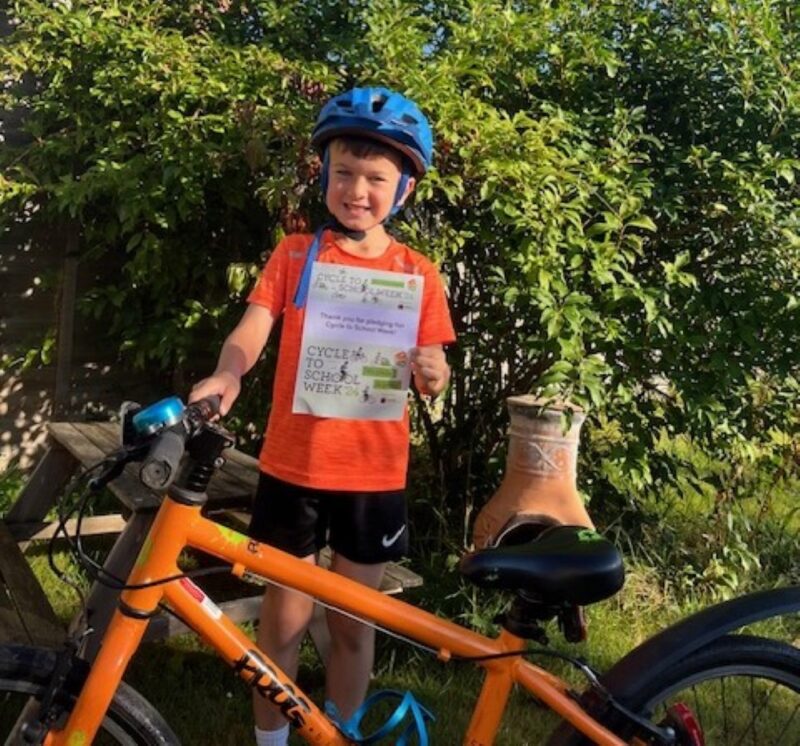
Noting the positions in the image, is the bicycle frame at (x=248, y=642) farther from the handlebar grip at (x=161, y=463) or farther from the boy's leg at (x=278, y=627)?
the boy's leg at (x=278, y=627)

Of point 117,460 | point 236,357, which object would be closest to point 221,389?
point 236,357

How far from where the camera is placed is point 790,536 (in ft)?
15.0

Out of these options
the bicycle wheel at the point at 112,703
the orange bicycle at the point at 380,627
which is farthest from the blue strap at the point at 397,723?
the bicycle wheel at the point at 112,703

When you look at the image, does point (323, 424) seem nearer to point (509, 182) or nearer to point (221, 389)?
point (221, 389)

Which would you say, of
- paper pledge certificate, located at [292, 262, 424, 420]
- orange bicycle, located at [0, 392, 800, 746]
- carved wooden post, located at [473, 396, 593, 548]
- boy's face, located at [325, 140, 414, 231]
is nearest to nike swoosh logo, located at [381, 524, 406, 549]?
paper pledge certificate, located at [292, 262, 424, 420]

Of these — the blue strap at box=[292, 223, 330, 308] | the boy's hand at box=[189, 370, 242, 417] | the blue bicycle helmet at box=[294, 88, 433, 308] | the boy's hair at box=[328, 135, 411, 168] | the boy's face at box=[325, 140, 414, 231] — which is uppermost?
the blue bicycle helmet at box=[294, 88, 433, 308]

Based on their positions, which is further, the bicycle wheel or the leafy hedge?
the leafy hedge

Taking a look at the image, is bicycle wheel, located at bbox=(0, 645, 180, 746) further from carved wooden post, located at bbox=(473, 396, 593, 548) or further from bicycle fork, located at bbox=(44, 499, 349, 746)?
carved wooden post, located at bbox=(473, 396, 593, 548)

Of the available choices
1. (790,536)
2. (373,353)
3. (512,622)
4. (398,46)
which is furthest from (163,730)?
(790,536)

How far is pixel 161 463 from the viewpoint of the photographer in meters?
1.48

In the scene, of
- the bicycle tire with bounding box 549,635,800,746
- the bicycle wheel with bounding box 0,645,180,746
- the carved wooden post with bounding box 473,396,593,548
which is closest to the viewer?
the bicycle wheel with bounding box 0,645,180,746

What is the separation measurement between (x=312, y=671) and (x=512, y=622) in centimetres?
152

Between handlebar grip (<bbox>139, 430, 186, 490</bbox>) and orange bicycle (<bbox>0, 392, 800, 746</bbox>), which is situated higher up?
handlebar grip (<bbox>139, 430, 186, 490</bbox>)

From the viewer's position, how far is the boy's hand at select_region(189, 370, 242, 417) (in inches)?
70.9
